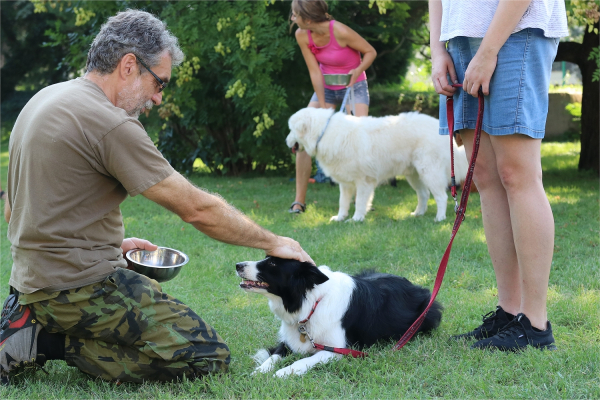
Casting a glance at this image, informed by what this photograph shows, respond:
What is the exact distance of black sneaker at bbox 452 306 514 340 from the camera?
2.91 metres

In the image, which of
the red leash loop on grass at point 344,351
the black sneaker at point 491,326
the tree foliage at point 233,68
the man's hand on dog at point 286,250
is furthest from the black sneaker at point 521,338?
the tree foliage at point 233,68

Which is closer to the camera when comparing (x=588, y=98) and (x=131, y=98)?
(x=131, y=98)

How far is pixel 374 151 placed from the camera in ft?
21.5

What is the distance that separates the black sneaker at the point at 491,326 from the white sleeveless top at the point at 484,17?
4.49 ft

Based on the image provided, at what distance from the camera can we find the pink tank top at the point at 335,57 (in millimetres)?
6797

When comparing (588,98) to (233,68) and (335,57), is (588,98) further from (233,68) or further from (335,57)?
(233,68)

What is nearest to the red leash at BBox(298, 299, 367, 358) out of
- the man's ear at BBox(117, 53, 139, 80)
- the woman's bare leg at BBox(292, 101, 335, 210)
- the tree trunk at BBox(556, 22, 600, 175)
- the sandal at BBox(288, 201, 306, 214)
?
the man's ear at BBox(117, 53, 139, 80)

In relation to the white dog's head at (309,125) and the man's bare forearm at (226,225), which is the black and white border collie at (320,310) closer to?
the man's bare forearm at (226,225)

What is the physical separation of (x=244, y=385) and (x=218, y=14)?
6.63 meters

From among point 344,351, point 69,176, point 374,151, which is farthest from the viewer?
point 374,151

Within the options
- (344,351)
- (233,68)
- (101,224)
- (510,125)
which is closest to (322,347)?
(344,351)

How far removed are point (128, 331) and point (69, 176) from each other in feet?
2.31

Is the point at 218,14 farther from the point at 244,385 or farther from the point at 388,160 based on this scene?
the point at 244,385

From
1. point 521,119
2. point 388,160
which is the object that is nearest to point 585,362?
point 521,119
